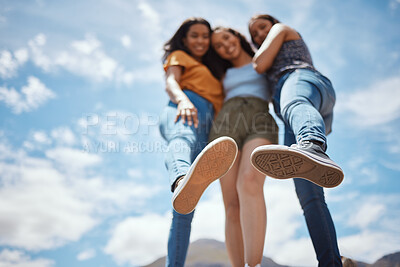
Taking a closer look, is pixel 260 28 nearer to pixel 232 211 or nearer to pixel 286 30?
pixel 286 30

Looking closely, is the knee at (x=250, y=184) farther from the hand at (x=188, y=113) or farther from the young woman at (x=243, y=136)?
the hand at (x=188, y=113)

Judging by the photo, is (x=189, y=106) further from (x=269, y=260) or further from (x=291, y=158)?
(x=269, y=260)

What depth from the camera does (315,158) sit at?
5.09ft

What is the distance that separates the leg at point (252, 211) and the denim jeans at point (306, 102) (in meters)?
0.43

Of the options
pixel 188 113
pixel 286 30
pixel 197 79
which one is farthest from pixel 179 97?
pixel 286 30

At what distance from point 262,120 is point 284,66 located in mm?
435

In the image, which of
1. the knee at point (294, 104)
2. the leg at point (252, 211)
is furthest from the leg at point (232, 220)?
the knee at point (294, 104)

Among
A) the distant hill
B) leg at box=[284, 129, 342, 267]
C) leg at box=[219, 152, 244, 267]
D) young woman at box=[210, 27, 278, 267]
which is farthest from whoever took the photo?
the distant hill

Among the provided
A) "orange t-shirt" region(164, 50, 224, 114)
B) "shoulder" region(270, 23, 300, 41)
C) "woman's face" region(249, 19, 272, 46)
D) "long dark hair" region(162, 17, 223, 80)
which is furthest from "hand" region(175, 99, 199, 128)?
"woman's face" region(249, 19, 272, 46)

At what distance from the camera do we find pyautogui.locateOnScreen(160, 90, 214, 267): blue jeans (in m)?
2.01

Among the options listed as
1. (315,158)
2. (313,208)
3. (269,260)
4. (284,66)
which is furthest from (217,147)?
(269,260)

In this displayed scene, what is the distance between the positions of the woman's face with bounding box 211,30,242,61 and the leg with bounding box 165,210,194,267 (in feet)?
5.00

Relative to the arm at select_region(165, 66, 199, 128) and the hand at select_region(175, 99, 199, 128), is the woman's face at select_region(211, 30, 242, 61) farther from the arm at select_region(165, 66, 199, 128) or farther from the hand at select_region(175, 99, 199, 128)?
the hand at select_region(175, 99, 199, 128)

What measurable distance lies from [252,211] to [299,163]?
62 cm
